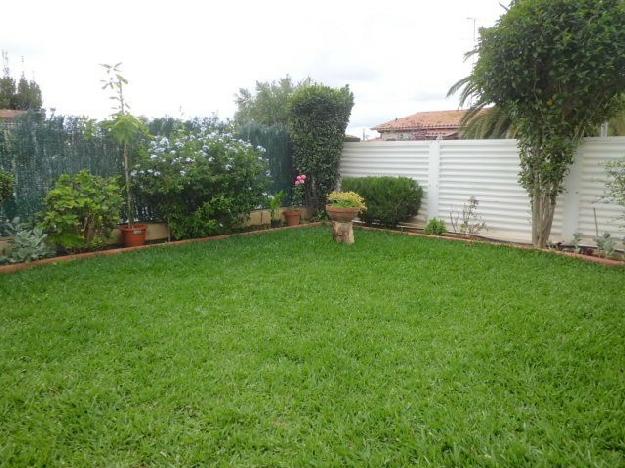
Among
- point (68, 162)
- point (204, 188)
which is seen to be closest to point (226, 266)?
point (204, 188)

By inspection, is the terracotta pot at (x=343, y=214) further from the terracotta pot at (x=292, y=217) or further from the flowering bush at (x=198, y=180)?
the terracotta pot at (x=292, y=217)

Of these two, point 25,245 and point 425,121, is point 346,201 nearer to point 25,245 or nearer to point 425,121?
point 25,245

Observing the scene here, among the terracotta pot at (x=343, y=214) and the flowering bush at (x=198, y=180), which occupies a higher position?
the flowering bush at (x=198, y=180)

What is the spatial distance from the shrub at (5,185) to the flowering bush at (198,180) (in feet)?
5.34

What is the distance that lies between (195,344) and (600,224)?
570cm

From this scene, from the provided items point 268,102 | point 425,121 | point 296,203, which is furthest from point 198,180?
point 425,121

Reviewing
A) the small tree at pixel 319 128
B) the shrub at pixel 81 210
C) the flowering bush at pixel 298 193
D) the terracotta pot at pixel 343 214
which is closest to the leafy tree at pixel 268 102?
the flowering bush at pixel 298 193

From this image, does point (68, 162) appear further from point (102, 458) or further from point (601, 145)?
point (601, 145)

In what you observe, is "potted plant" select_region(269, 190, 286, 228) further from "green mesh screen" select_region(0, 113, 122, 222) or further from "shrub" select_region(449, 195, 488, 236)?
"shrub" select_region(449, 195, 488, 236)

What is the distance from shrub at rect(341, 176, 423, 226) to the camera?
310 inches

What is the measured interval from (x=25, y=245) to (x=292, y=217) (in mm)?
4484

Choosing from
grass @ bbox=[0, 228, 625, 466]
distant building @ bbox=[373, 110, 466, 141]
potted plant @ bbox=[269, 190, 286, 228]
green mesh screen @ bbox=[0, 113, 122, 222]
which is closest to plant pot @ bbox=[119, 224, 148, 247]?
green mesh screen @ bbox=[0, 113, 122, 222]

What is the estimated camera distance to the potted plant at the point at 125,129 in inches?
249

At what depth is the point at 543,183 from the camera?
602cm
